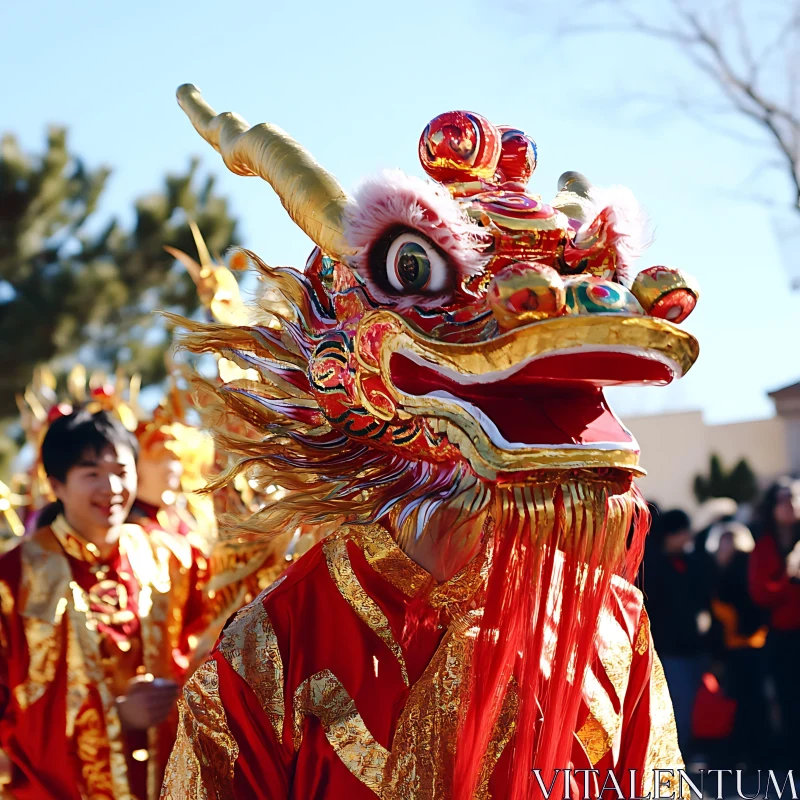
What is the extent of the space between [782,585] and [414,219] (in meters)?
4.50

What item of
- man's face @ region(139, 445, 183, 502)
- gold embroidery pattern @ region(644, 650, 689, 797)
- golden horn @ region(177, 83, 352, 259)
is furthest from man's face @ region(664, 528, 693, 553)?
golden horn @ region(177, 83, 352, 259)

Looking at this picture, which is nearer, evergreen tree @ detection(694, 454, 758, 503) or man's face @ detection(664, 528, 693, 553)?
man's face @ detection(664, 528, 693, 553)

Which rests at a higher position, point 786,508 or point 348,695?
point 786,508

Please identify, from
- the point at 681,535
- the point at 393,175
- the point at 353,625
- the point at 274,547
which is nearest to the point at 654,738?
the point at 353,625

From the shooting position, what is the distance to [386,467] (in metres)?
1.93

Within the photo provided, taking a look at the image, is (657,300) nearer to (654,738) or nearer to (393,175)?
(393,175)

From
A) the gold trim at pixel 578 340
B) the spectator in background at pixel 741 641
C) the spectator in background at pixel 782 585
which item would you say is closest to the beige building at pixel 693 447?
the spectator in background at pixel 741 641

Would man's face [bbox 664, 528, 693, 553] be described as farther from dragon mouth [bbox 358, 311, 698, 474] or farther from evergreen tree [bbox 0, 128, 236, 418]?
evergreen tree [bbox 0, 128, 236, 418]

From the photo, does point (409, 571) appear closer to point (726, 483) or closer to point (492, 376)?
point (492, 376)

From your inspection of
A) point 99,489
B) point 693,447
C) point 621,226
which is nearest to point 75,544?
point 99,489

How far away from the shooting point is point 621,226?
173cm

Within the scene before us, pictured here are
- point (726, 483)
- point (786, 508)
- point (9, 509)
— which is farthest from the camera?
point (726, 483)

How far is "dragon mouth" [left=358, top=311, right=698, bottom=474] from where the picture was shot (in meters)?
1.51

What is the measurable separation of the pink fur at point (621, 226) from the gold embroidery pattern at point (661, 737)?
68 centimetres
